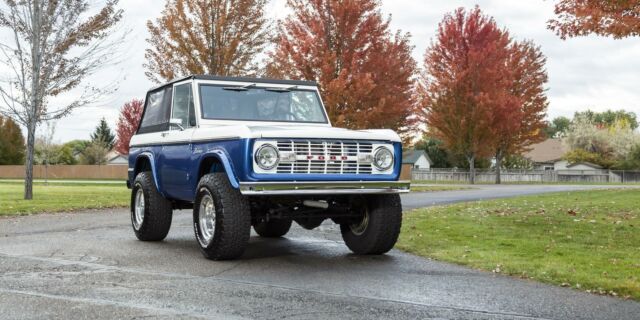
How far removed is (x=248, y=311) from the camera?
539 centimetres

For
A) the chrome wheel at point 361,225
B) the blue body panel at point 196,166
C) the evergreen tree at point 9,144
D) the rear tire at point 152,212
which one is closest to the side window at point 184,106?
the blue body panel at point 196,166

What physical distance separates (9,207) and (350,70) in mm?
12580

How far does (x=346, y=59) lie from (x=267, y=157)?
17.9 meters

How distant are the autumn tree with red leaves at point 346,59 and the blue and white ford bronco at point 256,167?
14.2 metres

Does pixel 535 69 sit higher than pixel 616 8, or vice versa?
pixel 535 69

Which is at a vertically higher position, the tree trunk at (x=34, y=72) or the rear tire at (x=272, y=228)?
the tree trunk at (x=34, y=72)

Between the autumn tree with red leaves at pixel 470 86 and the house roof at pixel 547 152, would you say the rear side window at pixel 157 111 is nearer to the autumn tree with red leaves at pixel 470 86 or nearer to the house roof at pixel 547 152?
the autumn tree with red leaves at pixel 470 86

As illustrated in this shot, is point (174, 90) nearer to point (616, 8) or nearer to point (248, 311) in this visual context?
point (248, 311)

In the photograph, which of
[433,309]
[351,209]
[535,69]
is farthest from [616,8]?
[535,69]

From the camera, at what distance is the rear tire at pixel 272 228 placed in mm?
10562

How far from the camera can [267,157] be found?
24.8 feet

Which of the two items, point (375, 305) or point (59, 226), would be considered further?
point (59, 226)

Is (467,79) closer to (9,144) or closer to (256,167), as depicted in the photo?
(256,167)

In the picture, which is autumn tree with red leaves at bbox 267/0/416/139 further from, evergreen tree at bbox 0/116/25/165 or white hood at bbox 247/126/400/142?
evergreen tree at bbox 0/116/25/165
